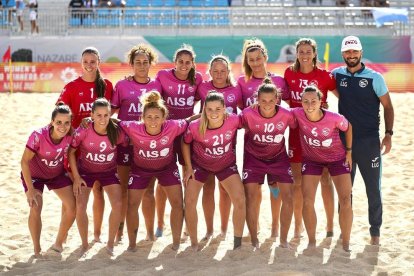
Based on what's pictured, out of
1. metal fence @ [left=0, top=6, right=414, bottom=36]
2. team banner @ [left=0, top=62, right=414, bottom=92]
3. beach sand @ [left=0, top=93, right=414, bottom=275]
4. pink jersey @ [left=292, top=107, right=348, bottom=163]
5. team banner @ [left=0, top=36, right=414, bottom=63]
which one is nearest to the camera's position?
beach sand @ [left=0, top=93, right=414, bottom=275]

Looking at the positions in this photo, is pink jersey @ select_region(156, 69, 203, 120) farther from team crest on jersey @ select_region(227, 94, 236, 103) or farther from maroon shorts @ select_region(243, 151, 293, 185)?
maroon shorts @ select_region(243, 151, 293, 185)

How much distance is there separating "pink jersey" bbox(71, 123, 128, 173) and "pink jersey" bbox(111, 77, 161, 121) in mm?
463

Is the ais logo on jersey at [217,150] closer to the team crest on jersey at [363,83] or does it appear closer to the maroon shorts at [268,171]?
the maroon shorts at [268,171]

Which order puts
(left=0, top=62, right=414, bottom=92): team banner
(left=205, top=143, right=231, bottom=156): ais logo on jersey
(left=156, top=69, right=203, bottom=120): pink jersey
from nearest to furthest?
1. (left=205, top=143, right=231, bottom=156): ais logo on jersey
2. (left=156, top=69, right=203, bottom=120): pink jersey
3. (left=0, top=62, right=414, bottom=92): team banner

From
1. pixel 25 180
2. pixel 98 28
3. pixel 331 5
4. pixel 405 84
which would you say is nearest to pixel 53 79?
pixel 98 28

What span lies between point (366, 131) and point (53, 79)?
13.6m

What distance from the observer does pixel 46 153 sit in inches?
241

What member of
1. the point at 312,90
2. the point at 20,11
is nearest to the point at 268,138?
the point at 312,90

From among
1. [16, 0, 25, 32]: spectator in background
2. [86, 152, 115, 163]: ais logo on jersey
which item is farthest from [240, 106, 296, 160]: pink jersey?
[16, 0, 25, 32]: spectator in background

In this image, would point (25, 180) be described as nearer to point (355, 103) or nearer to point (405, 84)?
point (355, 103)

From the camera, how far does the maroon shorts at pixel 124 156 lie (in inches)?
257

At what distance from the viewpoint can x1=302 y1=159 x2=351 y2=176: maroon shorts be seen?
625 centimetres

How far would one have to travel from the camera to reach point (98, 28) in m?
22.2

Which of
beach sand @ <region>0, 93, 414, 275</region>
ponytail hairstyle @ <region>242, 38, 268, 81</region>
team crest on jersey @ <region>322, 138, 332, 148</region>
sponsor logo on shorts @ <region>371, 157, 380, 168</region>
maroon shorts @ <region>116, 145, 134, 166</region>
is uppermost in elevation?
ponytail hairstyle @ <region>242, 38, 268, 81</region>
